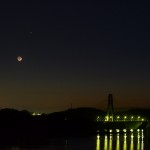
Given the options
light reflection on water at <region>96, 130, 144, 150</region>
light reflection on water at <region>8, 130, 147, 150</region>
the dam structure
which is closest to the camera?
light reflection on water at <region>96, 130, 144, 150</region>

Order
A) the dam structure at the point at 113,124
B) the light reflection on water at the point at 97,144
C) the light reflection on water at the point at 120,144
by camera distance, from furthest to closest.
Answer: the dam structure at the point at 113,124
the light reflection on water at the point at 97,144
the light reflection on water at the point at 120,144

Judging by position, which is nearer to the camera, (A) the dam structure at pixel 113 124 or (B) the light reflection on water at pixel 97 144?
(B) the light reflection on water at pixel 97 144

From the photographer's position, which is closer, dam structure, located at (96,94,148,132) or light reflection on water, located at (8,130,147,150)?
light reflection on water, located at (8,130,147,150)

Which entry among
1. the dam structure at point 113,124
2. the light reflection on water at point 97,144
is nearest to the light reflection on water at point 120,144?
the light reflection on water at point 97,144

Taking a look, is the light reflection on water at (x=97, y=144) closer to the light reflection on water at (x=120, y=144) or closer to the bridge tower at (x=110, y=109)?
the light reflection on water at (x=120, y=144)

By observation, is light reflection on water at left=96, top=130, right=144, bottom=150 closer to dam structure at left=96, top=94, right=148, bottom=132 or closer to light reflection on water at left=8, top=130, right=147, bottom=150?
light reflection on water at left=8, top=130, right=147, bottom=150

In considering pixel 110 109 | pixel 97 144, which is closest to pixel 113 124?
pixel 110 109

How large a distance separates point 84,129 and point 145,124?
46.6 ft

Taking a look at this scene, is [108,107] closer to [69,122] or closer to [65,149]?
[69,122]

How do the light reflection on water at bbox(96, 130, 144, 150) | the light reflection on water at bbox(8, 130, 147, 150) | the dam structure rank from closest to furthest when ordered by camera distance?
1. the light reflection on water at bbox(96, 130, 144, 150)
2. the light reflection on water at bbox(8, 130, 147, 150)
3. the dam structure

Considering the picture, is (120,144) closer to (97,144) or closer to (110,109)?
(97,144)

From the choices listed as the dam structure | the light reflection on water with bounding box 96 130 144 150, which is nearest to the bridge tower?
the dam structure

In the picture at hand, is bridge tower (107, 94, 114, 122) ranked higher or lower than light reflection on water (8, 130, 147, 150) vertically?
higher

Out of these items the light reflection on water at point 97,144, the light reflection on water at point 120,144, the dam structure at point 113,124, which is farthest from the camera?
the dam structure at point 113,124
